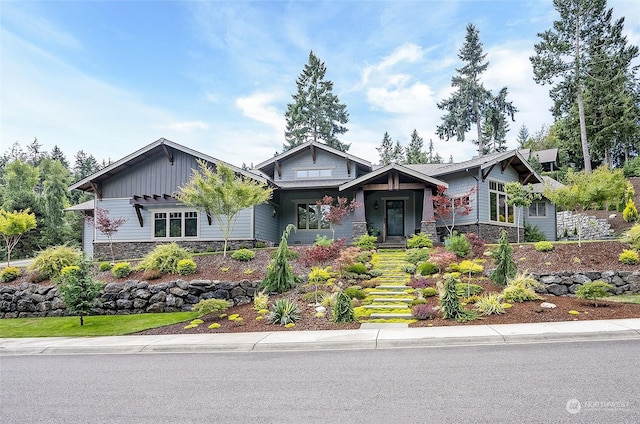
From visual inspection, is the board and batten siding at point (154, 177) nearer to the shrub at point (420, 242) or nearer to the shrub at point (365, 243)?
the shrub at point (365, 243)

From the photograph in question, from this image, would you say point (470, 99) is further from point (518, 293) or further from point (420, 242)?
point (518, 293)

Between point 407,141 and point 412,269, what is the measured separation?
56.1 m

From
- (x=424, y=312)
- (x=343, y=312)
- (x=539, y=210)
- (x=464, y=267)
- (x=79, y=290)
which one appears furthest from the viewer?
(x=539, y=210)

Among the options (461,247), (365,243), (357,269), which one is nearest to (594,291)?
(461,247)

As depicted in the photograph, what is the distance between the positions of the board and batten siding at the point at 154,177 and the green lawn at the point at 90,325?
361 inches

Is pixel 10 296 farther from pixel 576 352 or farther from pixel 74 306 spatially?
pixel 576 352

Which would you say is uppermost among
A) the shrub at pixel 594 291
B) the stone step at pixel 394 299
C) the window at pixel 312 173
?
the window at pixel 312 173

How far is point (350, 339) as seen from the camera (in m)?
8.36

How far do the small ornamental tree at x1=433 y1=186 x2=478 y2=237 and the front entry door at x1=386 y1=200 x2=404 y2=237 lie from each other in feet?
7.54

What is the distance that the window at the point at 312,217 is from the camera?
2300 cm

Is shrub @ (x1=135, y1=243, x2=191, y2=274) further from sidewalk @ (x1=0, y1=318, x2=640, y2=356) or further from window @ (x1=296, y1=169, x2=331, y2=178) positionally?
window @ (x1=296, y1=169, x2=331, y2=178)

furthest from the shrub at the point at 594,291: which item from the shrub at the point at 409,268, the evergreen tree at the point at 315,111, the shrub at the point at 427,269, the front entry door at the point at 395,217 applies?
the evergreen tree at the point at 315,111

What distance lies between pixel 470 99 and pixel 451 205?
24286mm

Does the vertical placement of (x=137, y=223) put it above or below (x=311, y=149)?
below
